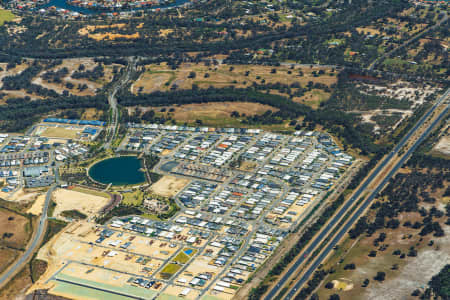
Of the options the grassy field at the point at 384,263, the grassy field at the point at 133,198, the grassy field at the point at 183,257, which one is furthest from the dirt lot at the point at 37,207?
the grassy field at the point at 384,263

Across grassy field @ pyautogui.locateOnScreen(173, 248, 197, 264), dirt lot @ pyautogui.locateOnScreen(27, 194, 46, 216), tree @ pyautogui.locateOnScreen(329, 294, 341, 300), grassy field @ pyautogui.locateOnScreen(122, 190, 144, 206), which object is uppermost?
tree @ pyautogui.locateOnScreen(329, 294, 341, 300)

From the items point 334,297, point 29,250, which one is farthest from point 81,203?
point 334,297

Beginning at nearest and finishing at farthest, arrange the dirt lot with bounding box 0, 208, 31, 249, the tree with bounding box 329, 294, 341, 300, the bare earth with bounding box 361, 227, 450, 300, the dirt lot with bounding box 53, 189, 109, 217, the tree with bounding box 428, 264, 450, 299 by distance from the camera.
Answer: the tree with bounding box 428, 264, 450, 299 → the tree with bounding box 329, 294, 341, 300 → the bare earth with bounding box 361, 227, 450, 300 → the dirt lot with bounding box 0, 208, 31, 249 → the dirt lot with bounding box 53, 189, 109, 217

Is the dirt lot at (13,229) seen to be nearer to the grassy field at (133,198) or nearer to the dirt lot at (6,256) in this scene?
the dirt lot at (6,256)

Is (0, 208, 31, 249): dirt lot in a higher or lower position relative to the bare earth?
lower

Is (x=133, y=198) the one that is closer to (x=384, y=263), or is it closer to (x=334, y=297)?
(x=334, y=297)

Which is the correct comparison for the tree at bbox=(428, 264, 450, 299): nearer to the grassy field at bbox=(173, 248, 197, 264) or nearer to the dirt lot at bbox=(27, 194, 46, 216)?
the grassy field at bbox=(173, 248, 197, 264)

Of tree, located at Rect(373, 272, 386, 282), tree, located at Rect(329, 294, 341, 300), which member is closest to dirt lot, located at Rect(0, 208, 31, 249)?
tree, located at Rect(329, 294, 341, 300)
